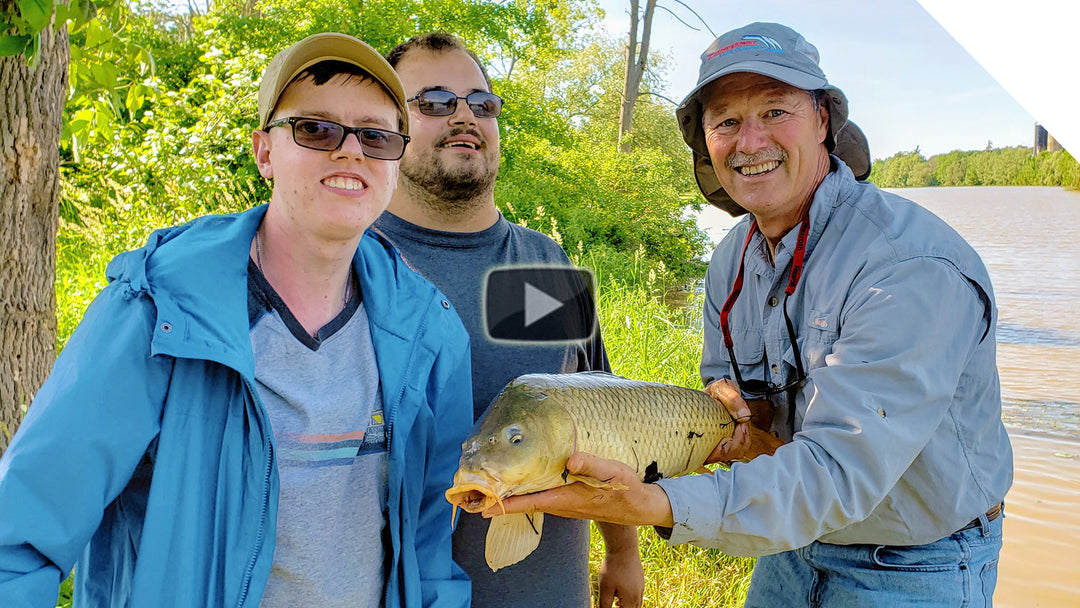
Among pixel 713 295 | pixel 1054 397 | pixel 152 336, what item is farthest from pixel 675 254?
pixel 152 336

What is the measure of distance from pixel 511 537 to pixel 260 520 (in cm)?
55

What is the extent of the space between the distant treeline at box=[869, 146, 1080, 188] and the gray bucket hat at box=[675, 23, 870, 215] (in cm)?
3260

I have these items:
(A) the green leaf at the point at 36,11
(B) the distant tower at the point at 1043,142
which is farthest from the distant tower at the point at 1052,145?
(A) the green leaf at the point at 36,11

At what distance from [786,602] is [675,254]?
13.9 meters

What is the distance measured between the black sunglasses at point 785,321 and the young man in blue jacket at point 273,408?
0.87 meters

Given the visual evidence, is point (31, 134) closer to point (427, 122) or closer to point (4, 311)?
point (4, 311)

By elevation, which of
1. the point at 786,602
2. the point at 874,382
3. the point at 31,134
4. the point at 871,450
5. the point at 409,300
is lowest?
the point at 786,602

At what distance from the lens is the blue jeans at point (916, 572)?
1.97 metres

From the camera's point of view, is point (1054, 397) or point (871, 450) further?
point (1054, 397)

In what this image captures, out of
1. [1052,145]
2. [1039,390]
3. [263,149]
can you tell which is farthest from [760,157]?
[1052,145]

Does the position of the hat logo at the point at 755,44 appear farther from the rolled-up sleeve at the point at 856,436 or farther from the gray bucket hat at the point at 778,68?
the rolled-up sleeve at the point at 856,436

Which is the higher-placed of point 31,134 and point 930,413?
point 31,134

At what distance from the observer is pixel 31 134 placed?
9.25 ft

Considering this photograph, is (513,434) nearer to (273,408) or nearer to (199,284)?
(273,408)
